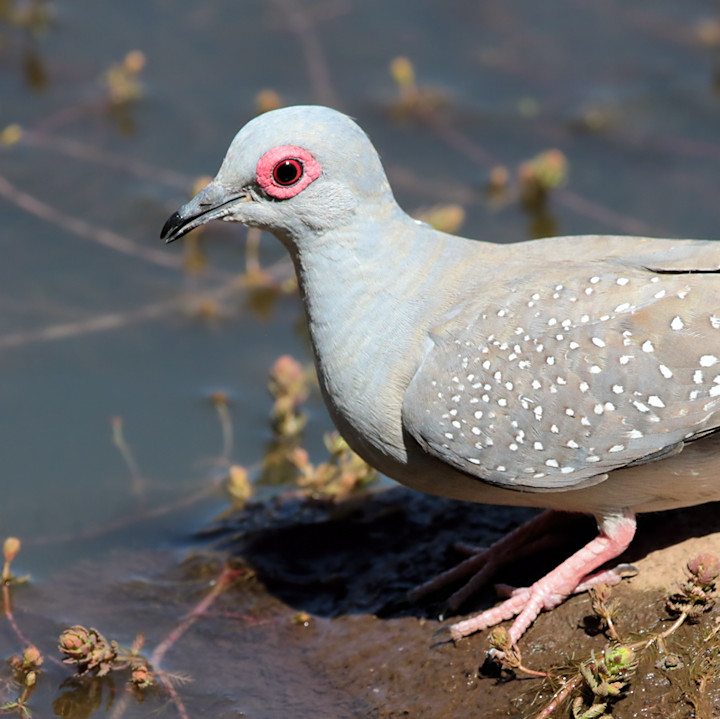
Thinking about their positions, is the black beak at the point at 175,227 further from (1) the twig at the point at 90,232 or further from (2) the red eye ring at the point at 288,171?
(1) the twig at the point at 90,232

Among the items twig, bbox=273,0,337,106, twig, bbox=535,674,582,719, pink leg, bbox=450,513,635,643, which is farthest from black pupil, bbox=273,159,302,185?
twig, bbox=273,0,337,106

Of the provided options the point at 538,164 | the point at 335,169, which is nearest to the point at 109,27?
the point at 538,164

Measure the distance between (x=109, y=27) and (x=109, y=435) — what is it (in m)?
4.82

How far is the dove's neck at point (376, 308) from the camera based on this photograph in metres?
5.14

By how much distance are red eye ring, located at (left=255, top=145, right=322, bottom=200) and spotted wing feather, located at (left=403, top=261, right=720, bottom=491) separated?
96cm

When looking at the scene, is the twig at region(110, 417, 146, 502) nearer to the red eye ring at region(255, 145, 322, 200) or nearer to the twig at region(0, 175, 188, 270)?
the twig at region(0, 175, 188, 270)

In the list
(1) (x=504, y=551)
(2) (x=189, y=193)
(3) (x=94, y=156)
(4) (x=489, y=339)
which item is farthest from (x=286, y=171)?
(3) (x=94, y=156)

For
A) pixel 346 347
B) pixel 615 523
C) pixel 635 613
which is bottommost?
pixel 635 613

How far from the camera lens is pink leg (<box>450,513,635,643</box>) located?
514 centimetres

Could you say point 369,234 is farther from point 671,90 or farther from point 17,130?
point 671,90

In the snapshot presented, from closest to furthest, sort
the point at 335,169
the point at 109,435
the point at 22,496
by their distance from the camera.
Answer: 1. the point at 335,169
2. the point at 22,496
3. the point at 109,435

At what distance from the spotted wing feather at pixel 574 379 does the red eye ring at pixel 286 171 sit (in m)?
A: 0.96

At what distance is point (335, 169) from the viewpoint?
5199 millimetres

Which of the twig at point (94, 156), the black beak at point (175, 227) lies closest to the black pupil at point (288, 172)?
the black beak at point (175, 227)
